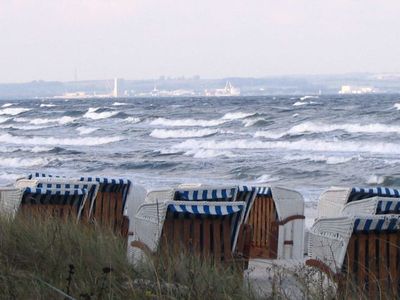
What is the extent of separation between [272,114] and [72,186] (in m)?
42.7

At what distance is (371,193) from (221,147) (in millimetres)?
28797

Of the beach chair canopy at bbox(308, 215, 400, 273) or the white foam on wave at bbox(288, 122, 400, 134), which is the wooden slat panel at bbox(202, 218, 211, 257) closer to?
the beach chair canopy at bbox(308, 215, 400, 273)

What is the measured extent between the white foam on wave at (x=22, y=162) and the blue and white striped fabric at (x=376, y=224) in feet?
87.2

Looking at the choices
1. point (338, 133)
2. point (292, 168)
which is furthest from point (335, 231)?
point (338, 133)

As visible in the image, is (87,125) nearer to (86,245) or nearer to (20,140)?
(20,140)

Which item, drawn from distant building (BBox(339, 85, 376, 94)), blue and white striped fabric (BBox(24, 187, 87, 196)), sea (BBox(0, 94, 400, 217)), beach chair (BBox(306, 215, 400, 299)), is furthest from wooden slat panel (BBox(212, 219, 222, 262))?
distant building (BBox(339, 85, 376, 94))

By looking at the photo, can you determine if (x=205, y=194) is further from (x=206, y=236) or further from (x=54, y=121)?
(x=54, y=121)

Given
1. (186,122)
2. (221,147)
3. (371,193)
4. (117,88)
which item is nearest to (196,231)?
(371,193)

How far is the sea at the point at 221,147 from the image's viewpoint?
85.6 feet

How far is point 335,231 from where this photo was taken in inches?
262

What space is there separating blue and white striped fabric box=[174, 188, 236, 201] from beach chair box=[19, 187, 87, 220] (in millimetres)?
1000

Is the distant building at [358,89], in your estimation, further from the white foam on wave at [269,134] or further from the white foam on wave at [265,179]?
the white foam on wave at [265,179]

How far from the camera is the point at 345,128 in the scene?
41.6 metres

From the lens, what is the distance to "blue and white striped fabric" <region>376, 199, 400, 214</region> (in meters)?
7.72
